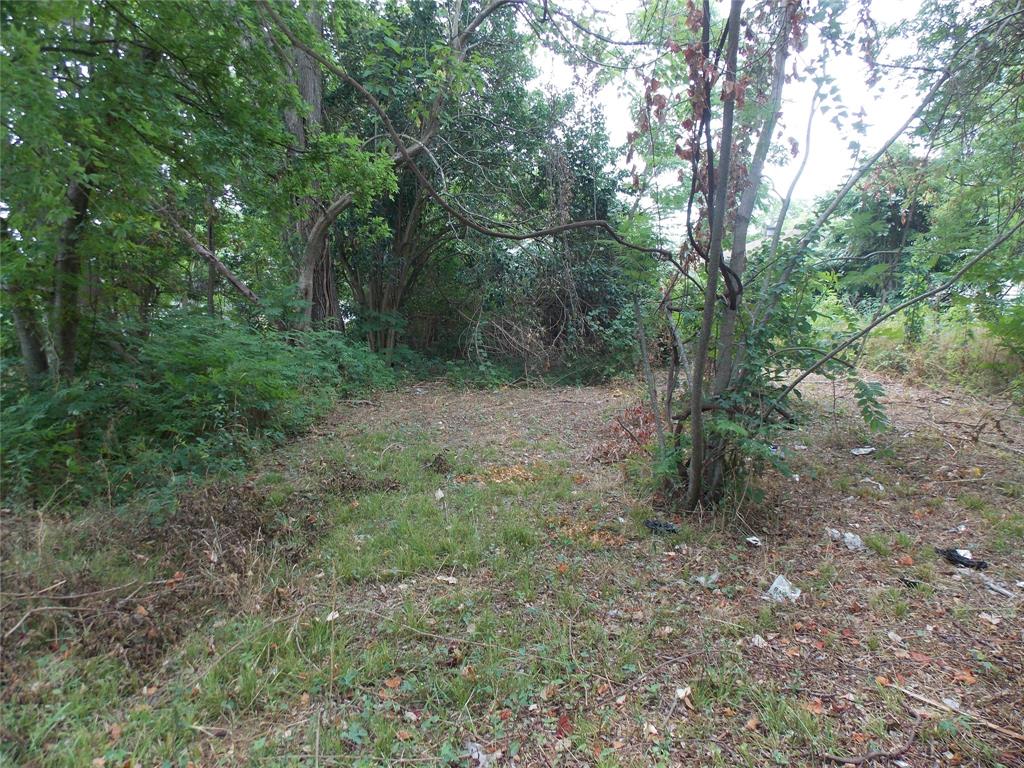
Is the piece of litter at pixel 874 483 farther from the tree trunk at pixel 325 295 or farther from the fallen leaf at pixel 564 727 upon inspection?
the tree trunk at pixel 325 295

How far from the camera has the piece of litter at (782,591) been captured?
267cm

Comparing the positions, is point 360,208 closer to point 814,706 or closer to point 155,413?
point 155,413

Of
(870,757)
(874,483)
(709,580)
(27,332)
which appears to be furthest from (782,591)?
(27,332)

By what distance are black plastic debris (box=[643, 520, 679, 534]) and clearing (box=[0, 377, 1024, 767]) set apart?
0.06 m

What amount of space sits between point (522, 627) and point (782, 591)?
1.42 meters

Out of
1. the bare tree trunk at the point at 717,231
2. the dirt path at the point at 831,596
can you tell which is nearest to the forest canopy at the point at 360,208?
the bare tree trunk at the point at 717,231

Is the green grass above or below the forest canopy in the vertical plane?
below

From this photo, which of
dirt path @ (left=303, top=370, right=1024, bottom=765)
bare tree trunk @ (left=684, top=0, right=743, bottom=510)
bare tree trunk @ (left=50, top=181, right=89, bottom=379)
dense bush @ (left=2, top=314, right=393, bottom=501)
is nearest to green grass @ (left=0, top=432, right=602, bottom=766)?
dirt path @ (left=303, top=370, right=1024, bottom=765)

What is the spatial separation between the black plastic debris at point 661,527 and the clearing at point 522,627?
0.06 metres

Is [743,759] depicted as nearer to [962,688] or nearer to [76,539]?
[962,688]

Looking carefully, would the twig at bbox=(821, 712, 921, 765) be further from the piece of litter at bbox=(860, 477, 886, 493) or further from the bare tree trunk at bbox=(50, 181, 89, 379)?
the bare tree trunk at bbox=(50, 181, 89, 379)

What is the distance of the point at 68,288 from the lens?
395 centimetres

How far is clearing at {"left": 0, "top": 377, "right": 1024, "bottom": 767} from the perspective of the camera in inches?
73.2

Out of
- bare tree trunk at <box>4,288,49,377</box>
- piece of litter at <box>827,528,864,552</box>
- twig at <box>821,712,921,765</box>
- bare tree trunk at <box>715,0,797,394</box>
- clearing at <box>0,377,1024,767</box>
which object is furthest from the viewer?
bare tree trunk at <box>4,288,49,377</box>
